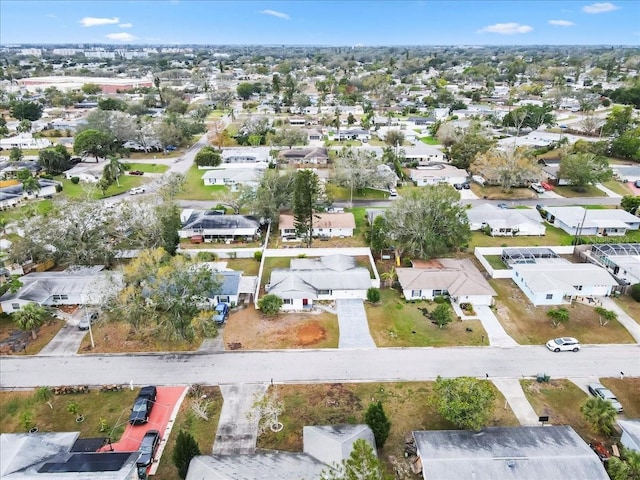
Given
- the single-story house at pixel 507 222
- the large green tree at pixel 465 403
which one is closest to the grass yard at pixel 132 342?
the large green tree at pixel 465 403

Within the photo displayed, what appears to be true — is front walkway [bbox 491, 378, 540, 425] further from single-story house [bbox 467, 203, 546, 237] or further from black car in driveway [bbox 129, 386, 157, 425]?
single-story house [bbox 467, 203, 546, 237]

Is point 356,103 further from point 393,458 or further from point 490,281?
point 393,458

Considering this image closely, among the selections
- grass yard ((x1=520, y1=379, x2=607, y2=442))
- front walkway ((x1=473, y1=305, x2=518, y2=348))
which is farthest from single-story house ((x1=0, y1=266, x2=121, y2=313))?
grass yard ((x1=520, y1=379, x2=607, y2=442))

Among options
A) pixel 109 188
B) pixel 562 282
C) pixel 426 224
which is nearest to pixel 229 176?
pixel 109 188

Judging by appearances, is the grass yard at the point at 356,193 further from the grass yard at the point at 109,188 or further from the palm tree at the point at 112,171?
the palm tree at the point at 112,171

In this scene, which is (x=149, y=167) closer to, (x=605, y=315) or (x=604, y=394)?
(x=605, y=315)
